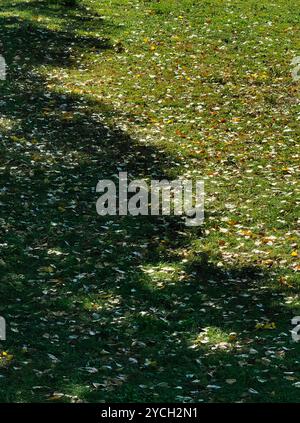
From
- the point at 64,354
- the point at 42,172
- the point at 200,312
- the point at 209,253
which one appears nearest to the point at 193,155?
the point at 42,172

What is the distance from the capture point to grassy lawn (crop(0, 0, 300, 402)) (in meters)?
10.5

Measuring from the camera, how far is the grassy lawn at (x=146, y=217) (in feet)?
34.4

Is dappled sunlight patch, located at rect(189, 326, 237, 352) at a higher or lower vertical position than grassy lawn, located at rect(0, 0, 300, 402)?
lower

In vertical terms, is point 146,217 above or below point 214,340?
above

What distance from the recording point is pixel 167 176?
17516 millimetres

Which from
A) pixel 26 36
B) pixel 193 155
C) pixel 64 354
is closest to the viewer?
pixel 64 354

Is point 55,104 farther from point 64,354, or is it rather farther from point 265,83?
point 64,354

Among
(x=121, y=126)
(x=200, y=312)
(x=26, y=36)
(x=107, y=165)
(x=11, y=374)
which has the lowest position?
(x=11, y=374)

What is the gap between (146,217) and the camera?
1568 centimetres

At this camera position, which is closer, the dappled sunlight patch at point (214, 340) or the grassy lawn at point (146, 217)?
the grassy lawn at point (146, 217)

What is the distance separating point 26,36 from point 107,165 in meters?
9.93

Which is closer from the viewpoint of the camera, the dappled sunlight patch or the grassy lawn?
the grassy lawn

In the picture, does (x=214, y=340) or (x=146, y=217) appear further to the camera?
(x=146, y=217)

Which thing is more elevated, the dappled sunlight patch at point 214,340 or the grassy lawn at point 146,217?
the grassy lawn at point 146,217
